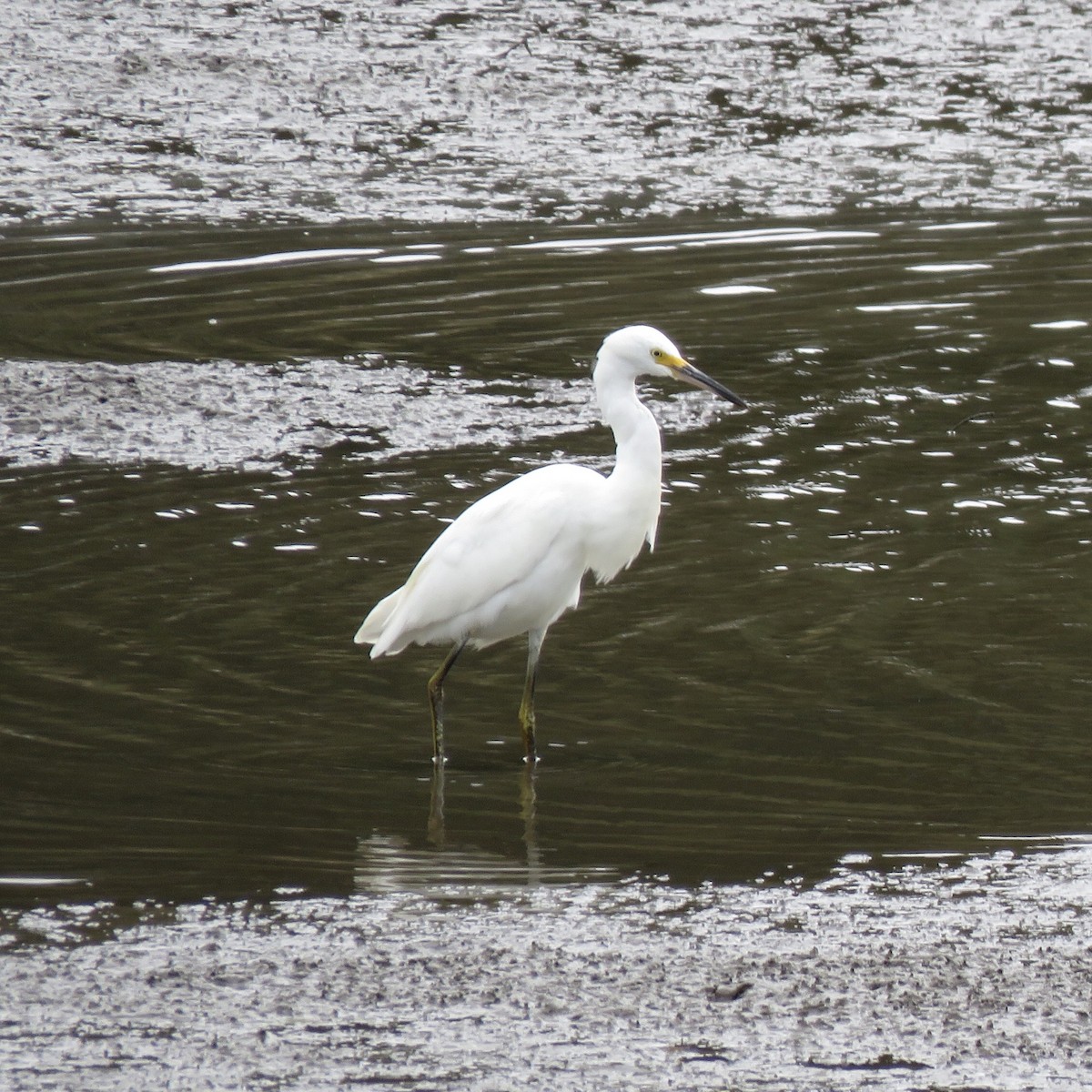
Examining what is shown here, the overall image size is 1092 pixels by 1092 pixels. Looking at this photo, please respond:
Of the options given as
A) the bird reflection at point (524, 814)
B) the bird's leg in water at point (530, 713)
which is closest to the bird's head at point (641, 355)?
the bird's leg in water at point (530, 713)

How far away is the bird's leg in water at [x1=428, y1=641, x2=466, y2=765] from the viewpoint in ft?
19.3

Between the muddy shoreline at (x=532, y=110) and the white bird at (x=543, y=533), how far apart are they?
7.34 metres

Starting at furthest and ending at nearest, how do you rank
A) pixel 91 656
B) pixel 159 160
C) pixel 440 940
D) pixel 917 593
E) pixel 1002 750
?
pixel 159 160, pixel 917 593, pixel 91 656, pixel 1002 750, pixel 440 940

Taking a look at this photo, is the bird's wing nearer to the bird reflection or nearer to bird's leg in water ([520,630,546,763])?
bird's leg in water ([520,630,546,763])

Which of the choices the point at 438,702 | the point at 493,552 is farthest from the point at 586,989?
the point at 493,552

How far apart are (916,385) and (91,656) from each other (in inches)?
187

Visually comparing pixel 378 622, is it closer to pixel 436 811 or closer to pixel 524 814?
pixel 436 811

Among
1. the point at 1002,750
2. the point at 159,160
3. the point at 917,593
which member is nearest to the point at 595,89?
the point at 159,160

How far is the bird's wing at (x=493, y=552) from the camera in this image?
6.04m

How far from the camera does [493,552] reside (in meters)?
6.04

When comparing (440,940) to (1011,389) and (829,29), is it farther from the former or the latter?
(829,29)

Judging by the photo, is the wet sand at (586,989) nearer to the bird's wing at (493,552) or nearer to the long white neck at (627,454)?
the bird's wing at (493,552)

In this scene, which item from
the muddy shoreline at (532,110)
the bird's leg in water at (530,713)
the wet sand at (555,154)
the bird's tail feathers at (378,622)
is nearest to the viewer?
the wet sand at (555,154)

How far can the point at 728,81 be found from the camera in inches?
584
